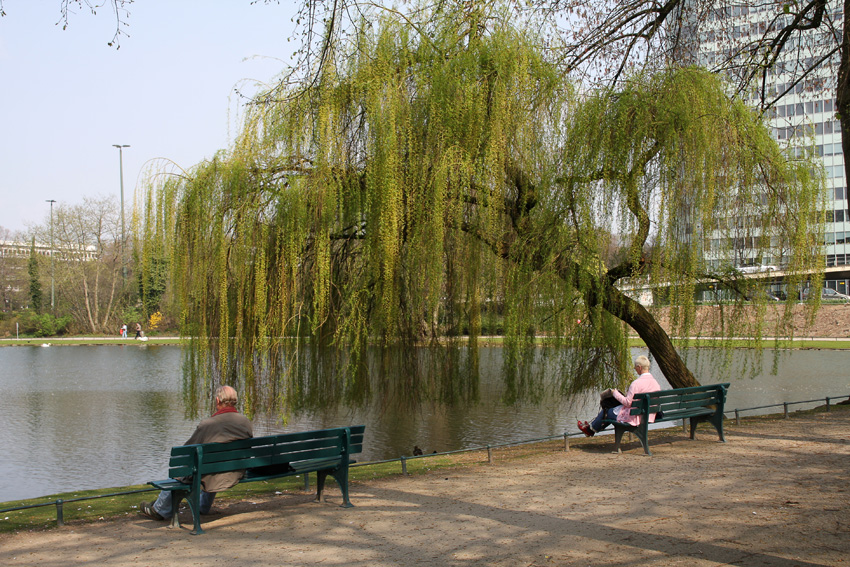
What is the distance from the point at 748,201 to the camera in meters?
8.77

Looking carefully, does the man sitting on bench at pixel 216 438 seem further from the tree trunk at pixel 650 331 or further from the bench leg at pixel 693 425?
the bench leg at pixel 693 425

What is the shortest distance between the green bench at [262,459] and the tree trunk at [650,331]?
13.5 feet

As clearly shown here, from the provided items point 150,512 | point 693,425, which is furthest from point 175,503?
point 693,425

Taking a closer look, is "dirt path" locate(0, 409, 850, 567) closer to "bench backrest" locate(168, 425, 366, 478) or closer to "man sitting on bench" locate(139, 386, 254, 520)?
"man sitting on bench" locate(139, 386, 254, 520)

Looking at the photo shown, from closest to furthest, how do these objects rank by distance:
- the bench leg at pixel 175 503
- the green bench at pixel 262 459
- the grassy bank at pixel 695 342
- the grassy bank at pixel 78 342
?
the green bench at pixel 262 459
the bench leg at pixel 175 503
the grassy bank at pixel 695 342
the grassy bank at pixel 78 342

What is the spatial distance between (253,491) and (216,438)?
4.59 feet

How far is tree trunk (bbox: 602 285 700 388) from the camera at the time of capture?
886cm

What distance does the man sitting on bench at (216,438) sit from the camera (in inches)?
205

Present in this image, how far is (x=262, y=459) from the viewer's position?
208 inches

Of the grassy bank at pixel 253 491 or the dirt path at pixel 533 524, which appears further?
the grassy bank at pixel 253 491

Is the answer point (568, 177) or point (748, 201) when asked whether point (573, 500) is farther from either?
point (748, 201)

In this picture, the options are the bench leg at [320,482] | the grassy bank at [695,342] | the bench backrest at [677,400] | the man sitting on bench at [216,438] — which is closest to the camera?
the man sitting on bench at [216,438]

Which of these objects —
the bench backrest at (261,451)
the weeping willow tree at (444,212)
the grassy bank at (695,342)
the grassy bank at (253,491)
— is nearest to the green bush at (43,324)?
the grassy bank at (695,342)

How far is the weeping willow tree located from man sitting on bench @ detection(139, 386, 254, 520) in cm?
279
